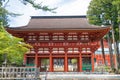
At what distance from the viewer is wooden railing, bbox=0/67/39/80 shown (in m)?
13.0

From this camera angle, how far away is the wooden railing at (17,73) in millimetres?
13000

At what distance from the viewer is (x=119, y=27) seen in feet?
93.9

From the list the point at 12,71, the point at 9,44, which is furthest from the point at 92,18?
the point at 12,71

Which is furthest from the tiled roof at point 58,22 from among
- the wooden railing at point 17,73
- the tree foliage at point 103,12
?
the wooden railing at point 17,73

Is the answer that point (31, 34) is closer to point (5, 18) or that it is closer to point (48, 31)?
point (48, 31)

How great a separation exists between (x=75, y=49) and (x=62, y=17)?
7.14 meters

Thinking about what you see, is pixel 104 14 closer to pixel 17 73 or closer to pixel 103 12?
pixel 103 12

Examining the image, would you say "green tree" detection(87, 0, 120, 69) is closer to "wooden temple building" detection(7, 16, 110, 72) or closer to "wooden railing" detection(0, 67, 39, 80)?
"wooden temple building" detection(7, 16, 110, 72)

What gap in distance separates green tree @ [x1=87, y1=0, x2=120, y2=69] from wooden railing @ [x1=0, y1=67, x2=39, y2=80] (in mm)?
18838

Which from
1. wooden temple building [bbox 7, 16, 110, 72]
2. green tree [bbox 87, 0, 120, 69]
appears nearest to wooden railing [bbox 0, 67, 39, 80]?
wooden temple building [bbox 7, 16, 110, 72]

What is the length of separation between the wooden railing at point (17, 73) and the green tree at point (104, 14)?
18.8 m

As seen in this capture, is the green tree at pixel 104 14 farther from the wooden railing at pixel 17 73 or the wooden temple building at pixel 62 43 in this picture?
the wooden railing at pixel 17 73

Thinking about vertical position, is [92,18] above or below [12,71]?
above

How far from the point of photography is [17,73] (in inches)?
515
